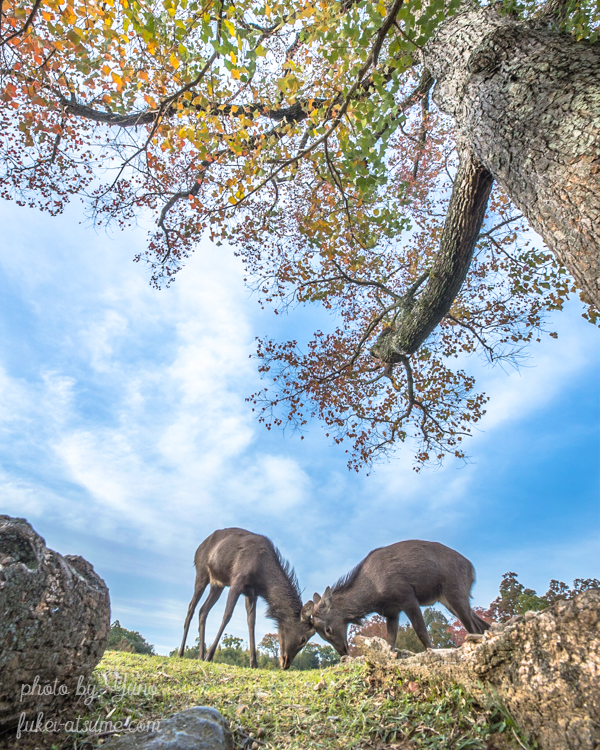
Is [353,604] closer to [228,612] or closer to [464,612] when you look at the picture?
[464,612]

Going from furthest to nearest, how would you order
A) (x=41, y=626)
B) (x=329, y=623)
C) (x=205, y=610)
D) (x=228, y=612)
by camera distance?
(x=205, y=610), (x=228, y=612), (x=329, y=623), (x=41, y=626)

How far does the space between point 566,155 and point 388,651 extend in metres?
4.30

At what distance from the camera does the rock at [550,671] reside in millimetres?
2100

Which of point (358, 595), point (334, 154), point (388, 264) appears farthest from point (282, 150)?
point (358, 595)

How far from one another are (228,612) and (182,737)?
646 cm

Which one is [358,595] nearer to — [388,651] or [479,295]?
[388,651]

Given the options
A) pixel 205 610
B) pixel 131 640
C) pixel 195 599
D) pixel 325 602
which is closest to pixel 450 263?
pixel 325 602

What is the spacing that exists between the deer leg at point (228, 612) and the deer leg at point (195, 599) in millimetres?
1173

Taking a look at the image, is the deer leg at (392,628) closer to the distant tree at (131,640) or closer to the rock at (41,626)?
the distant tree at (131,640)

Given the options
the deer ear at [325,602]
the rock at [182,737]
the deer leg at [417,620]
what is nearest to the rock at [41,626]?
the rock at [182,737]

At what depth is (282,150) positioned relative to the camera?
5.96m

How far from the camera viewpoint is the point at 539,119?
3.30 meters

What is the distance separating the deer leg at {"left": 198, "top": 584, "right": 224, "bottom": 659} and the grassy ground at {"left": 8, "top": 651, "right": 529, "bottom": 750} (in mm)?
4939

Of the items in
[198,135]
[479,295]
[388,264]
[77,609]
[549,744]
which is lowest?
[549,744]
